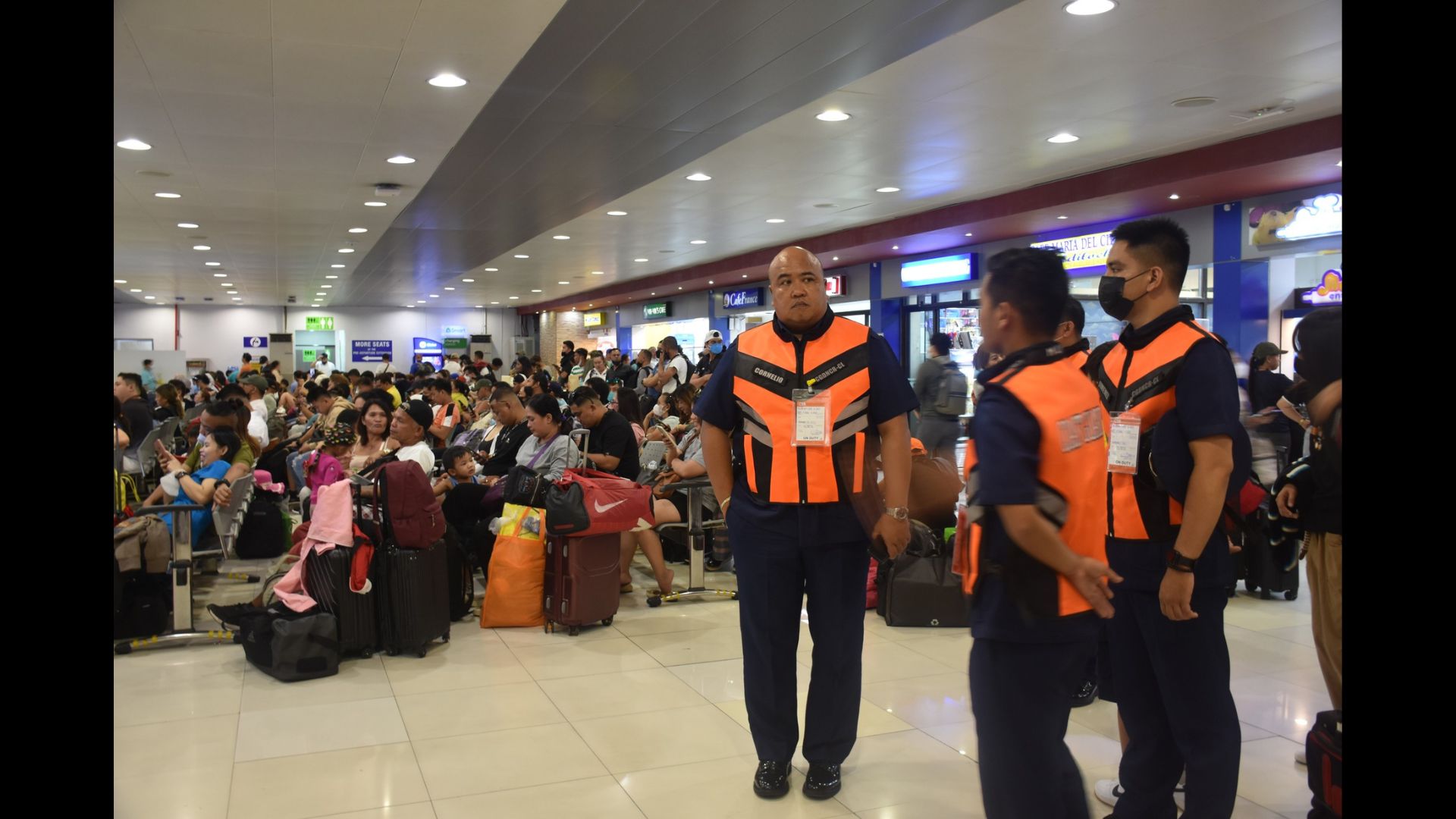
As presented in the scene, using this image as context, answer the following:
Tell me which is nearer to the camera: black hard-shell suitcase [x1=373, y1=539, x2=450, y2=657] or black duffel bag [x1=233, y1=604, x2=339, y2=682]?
black duffel bag [x1=233, y1=604, x2=339, y2=682]

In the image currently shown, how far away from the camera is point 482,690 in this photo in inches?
169

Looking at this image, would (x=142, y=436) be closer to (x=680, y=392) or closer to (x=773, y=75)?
(x=680, y=392)

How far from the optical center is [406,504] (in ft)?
15.7

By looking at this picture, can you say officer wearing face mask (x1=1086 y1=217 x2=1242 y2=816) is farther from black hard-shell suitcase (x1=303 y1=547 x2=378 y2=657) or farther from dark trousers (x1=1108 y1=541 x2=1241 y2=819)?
black hard-shell suitcase (x1=303 y1=547 x2=378 y2=657)

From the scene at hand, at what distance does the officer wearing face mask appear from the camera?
244 cm

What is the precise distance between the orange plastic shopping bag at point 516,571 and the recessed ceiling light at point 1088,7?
3.71 metres

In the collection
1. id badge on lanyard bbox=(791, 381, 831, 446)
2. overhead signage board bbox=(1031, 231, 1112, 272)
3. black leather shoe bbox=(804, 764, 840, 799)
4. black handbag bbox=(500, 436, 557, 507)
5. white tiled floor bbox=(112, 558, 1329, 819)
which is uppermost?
overhead signage board bbox=(1031, 231, 1112, 272)

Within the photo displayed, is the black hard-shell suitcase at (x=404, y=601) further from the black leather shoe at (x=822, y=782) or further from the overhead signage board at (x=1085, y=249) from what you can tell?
the overhead signage board at (x=1085, y=249)

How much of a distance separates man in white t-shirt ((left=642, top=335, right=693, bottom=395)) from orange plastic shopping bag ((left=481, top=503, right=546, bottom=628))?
6788 mm

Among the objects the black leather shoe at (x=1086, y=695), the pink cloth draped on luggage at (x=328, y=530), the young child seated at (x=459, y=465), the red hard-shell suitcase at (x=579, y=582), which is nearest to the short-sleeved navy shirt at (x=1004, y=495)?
the black leather shoe at (x=1086, y=695)

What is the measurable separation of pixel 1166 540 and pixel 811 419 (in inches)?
41.2

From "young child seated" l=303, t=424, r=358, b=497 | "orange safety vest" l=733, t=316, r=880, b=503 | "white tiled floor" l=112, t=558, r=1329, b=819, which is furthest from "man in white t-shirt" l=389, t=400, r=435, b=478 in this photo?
"orange safety vest" l=733, t=316, r=880, b=503

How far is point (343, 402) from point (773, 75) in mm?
5569
